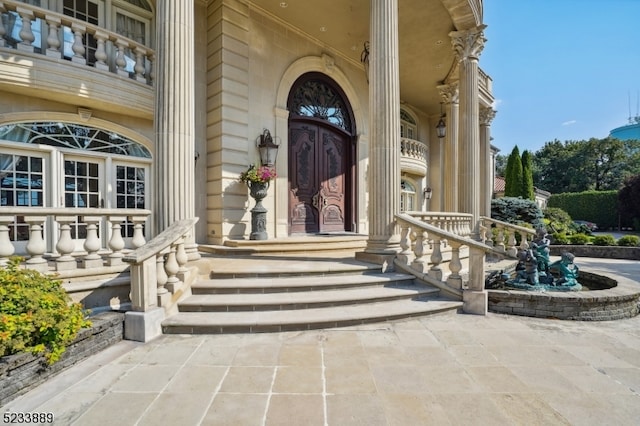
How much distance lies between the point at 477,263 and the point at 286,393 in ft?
11.2

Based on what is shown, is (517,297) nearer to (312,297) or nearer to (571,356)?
(571,356)

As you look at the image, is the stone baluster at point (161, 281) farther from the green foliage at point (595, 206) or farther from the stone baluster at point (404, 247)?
the green foliage at point (595, 206)

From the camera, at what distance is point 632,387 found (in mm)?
2490

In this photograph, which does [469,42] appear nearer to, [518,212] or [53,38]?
[518,212]

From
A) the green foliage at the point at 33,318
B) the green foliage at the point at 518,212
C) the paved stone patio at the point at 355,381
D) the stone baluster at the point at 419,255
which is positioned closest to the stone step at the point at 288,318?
the paved stone patio at the point at 355,381

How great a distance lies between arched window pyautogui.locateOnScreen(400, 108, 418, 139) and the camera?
45.6ft

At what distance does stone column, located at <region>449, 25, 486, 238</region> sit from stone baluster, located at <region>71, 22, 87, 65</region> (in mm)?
8521

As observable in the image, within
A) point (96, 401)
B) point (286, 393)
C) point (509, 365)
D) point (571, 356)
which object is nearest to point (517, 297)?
point (571, 356)

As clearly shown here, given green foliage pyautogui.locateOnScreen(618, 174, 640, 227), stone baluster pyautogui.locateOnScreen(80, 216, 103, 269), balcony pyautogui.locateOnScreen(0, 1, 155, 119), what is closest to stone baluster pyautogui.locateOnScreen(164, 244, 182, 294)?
stone baluster pyautogui.locateOnScreen(80, 216, 103, 269)

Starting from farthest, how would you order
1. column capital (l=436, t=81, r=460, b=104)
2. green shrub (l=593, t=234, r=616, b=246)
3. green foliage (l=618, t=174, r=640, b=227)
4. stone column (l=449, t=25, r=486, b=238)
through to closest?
green foliage (l=618, t=174, r=640, b=227) → green shrub (l=593, t=234, r=616, b=246) → column capital (l=436, t=81, r=460, b=104) → stone column (l=449, t=25, r=486, b=238)

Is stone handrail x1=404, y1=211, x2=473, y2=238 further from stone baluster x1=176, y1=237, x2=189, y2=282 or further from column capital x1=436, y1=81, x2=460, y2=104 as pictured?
column capital x1=436, y1=81, x2=460, y2=104

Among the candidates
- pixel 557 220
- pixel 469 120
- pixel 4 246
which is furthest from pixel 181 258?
pixel 557 220

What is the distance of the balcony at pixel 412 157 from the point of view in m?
12.3

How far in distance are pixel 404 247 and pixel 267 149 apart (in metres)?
3.97
